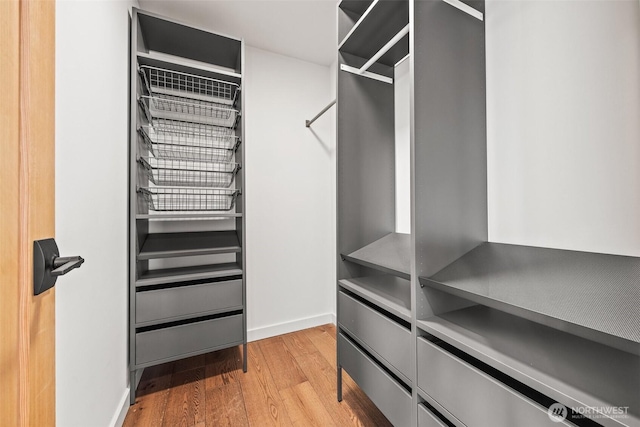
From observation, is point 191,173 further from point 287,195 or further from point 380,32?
point 380,32

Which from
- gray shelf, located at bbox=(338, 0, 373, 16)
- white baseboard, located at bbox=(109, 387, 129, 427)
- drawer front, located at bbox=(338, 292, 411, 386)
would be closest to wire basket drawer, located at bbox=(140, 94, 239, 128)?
gray shelf, located at bbox=(338, 0, 373, 16)

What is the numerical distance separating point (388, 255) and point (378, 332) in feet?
1.29

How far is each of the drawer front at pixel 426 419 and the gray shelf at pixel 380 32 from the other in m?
1.85

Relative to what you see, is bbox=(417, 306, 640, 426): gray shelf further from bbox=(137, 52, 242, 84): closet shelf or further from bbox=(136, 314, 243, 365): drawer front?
bbox=(137, 52, 242, 84): closet shelf

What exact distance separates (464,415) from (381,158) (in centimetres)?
137

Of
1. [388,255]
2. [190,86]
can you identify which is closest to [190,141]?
[190,86]

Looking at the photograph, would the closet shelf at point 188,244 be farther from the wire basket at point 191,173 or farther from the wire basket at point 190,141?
the wire basket at point 190,141

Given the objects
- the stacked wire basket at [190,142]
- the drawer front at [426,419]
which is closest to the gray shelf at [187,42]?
the stacked wire basket at [190,142]

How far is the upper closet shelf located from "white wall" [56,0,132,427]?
1336 mm

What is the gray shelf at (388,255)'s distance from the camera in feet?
4.18

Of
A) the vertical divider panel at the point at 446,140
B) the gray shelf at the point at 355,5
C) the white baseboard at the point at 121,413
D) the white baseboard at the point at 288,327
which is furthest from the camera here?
the white baseboard at the point at 288,327

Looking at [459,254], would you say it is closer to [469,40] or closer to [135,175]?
[469,40]

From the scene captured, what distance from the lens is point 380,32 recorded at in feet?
5.22

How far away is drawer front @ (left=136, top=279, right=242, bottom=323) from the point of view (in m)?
1.69
